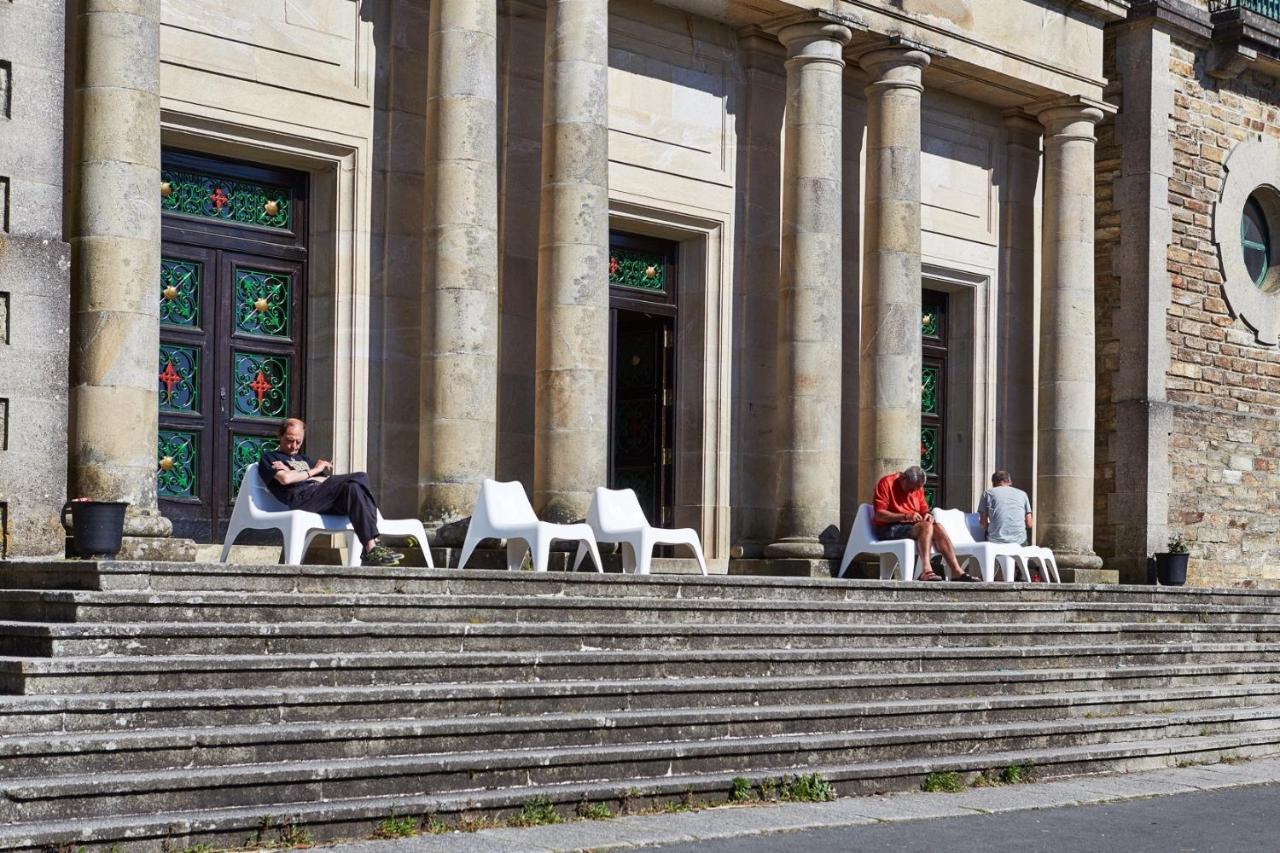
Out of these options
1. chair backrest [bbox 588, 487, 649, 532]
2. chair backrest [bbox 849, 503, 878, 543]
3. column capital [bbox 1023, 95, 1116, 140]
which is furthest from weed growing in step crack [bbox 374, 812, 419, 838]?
column capital [bbox 1023, 95, 1116, 140]

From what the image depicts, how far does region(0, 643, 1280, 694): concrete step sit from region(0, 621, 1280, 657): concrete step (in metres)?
0.11

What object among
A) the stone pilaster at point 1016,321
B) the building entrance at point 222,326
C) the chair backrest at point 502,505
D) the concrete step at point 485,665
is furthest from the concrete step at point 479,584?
the stone pilaster at point 1016,321

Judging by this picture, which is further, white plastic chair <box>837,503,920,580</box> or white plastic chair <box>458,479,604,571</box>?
white plastic chair <box>837,503,920,580</box>

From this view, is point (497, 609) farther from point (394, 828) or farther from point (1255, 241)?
point (1255, 241)

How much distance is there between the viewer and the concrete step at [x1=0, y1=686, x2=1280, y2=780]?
7.23 metres

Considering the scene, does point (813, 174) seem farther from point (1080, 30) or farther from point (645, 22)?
point (1080, 30)

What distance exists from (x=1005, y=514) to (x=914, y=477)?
1687mm

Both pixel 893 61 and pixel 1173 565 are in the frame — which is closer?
pixel 893 61

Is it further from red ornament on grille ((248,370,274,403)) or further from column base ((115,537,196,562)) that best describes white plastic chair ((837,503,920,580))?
column base ((115,537,196,562))

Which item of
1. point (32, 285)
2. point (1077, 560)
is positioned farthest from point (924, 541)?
point (32, 285)

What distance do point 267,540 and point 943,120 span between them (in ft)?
28.1

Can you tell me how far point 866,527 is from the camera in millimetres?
14750

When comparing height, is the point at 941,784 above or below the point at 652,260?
below

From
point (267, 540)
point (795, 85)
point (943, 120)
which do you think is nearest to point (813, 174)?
point (795, 85)
